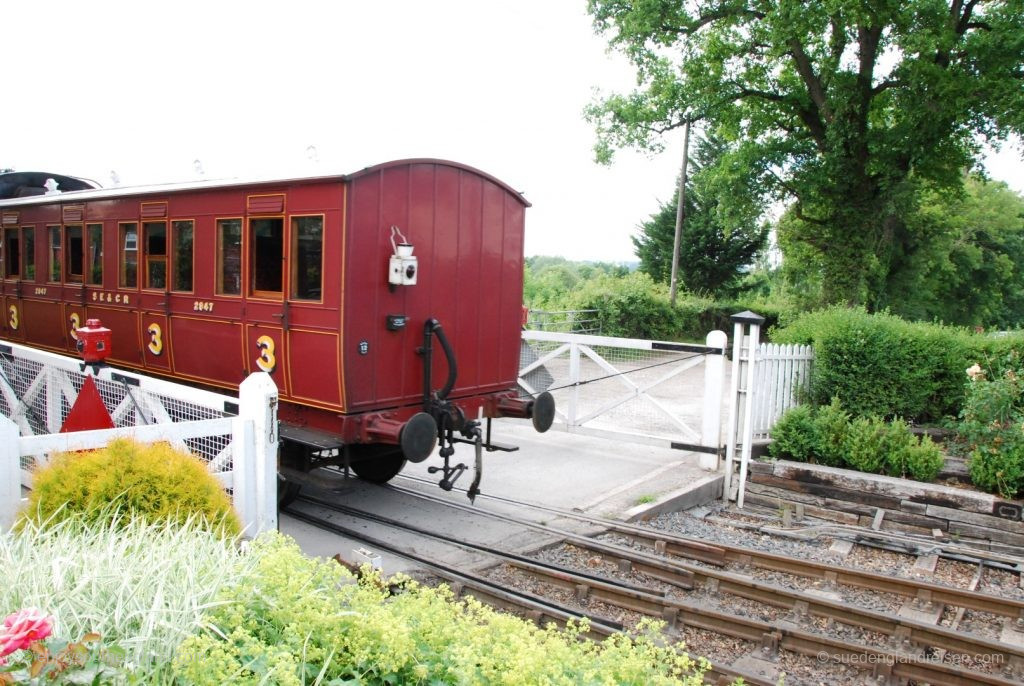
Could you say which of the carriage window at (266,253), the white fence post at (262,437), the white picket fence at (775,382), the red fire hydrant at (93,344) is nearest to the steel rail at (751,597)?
the white fence post at (262,437)

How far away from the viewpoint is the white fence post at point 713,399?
920 cm

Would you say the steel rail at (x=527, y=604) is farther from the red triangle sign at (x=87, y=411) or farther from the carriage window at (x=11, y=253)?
the carriage window at (x=11, y=253)

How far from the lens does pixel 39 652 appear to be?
2.45 metres

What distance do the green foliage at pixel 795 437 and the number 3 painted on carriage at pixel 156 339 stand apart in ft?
24.3

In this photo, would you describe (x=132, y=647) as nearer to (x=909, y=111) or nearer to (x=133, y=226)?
(x=133, y=226)

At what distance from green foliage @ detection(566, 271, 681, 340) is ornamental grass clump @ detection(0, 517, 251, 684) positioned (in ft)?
76.6

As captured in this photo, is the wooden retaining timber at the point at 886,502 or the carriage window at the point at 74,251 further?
the carriage window at the point at 74,251

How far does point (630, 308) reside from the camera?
27750 mm

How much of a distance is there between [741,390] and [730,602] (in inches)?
142

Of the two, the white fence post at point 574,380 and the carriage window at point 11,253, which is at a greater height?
the carriage window at point 11,253

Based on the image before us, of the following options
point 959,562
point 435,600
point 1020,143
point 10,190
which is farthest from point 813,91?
point 435,600

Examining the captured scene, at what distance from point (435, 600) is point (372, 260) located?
3.82m

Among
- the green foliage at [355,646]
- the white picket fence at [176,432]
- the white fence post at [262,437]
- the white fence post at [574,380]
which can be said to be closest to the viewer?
the green foliage at [355,646]

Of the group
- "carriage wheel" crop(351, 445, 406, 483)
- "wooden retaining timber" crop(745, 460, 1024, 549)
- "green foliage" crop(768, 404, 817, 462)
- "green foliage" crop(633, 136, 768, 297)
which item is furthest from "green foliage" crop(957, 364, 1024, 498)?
"green foliage" crop(633, 136, 768, 297)
